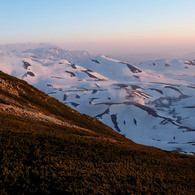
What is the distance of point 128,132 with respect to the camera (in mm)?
183625

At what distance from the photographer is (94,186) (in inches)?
677

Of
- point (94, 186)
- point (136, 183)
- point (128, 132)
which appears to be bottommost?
point (128, 132)

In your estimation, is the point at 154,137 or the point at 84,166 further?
the point at 154,137

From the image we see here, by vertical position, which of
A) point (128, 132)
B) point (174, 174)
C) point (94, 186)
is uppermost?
point (94, 186)

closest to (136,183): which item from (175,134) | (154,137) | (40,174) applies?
(40,174)

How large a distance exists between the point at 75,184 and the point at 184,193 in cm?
1285

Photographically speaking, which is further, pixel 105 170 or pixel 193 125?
pixel 193 125

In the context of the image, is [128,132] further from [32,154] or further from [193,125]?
[32,154]

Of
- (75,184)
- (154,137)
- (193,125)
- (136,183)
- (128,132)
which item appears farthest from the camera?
(193,125)

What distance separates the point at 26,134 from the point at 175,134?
17541cm

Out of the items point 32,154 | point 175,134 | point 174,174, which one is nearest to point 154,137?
point 175,134

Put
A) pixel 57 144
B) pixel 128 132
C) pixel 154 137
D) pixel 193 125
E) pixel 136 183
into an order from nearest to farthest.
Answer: pixel 136 183 < pixel 57 144 < pixel 154 137 < pixel 128 132 < pixel 193 125

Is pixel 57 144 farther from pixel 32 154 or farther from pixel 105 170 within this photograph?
pixel 105 170

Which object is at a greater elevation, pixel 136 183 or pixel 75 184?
pixel 75 184
